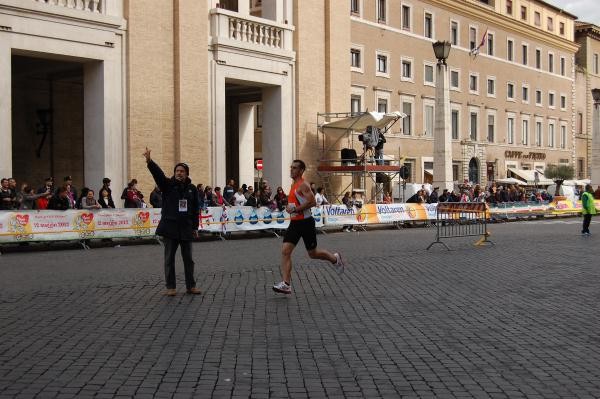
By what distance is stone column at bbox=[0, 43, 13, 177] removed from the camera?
2258cm

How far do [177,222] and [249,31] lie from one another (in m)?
19.7

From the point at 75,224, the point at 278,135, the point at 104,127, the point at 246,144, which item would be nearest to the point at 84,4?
the point at 104,127

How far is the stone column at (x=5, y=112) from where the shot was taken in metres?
22.6

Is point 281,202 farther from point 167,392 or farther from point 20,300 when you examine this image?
point 167,392

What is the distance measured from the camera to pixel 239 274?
558 inches

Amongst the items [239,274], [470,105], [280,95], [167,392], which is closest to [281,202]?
[280,95]

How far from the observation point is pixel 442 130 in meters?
30.0

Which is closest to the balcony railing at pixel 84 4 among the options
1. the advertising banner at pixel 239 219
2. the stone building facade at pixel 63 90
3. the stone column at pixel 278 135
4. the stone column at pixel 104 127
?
the stone building facade at pixel 63 90

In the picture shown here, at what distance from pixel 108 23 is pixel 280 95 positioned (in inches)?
329

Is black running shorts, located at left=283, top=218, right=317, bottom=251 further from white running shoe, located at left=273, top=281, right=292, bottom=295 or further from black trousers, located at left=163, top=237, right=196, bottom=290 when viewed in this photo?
black trousers, located at left=163, top=237, right=196, bottom=290

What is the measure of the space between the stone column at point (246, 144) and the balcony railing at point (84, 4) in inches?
427

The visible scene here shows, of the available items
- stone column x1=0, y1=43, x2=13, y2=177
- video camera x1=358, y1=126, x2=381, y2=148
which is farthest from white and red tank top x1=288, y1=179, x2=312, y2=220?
video camera x1=358, y1=126, x2=381, y2=148

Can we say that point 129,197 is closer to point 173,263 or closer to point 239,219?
point 239,219

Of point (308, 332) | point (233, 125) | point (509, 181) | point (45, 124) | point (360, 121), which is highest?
point (233, 125)
